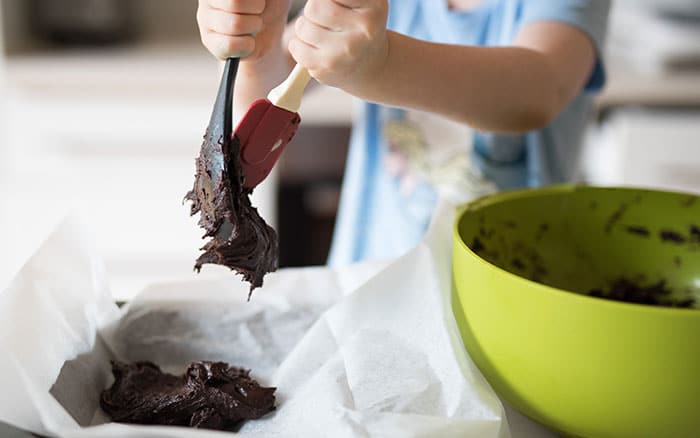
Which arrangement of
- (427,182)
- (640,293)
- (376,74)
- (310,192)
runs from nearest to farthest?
(376,74) → (640,293) → (427,182) → (310,192)

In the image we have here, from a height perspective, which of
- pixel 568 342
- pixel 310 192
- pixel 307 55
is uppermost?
pixel 307 55

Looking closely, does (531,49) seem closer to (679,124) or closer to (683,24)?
(679,124)

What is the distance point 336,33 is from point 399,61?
7cm

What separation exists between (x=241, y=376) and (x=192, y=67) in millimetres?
1100

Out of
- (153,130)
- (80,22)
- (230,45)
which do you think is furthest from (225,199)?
(80,22)

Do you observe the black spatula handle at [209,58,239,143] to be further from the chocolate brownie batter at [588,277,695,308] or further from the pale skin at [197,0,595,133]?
the chocolate brownie batter at [588,277,695,308]

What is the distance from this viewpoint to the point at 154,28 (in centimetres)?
192

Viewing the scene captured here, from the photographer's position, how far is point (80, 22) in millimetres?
1669

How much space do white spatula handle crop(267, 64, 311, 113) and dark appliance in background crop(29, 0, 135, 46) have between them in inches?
50.2

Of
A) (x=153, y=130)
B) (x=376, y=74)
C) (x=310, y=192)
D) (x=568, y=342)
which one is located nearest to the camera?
(x=568, y=342)

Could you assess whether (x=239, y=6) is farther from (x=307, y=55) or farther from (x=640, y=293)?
(x=640, y=293)

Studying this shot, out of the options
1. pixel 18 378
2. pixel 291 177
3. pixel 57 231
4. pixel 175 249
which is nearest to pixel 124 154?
pixel 175 249

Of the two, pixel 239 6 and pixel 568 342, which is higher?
pixel 239 6

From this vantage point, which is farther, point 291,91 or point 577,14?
point 577,14
